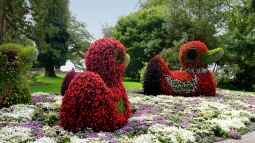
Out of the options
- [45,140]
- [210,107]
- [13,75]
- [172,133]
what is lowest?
[45,140]

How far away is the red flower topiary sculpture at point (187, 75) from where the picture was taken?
19406mm

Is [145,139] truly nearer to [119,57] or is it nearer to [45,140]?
[45,140]

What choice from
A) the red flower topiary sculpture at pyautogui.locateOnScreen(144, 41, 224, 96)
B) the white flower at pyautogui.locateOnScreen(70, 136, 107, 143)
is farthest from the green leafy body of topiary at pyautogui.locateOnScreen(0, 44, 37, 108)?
the red flower topiary sculpture at pyautogui.locateOnScreen(144, 41, 224, 96)

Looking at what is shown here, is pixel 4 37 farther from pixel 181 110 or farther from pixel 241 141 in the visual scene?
pixel 241 141

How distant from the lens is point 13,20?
2294cm

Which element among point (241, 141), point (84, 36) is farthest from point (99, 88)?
point (84, 36)

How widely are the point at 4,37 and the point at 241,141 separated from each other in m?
13.2

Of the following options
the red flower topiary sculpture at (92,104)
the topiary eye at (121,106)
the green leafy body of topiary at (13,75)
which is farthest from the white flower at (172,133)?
the green leafy body of topiary at (13,75)

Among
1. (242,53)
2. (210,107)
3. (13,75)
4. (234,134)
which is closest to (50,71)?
(242,53)

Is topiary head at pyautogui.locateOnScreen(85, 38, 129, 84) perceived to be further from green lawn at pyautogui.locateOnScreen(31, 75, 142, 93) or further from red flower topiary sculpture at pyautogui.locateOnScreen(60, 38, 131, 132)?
green lawn at pyautogui.locateOnScreen(31, 75, 142, 93)

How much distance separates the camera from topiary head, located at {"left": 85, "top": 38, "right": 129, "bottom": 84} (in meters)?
11.2

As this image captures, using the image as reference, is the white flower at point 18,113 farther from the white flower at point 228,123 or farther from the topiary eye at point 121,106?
the white flower at point 228,123

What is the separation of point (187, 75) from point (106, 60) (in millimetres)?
9545

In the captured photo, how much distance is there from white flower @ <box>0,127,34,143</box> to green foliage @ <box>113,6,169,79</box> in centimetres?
3110
